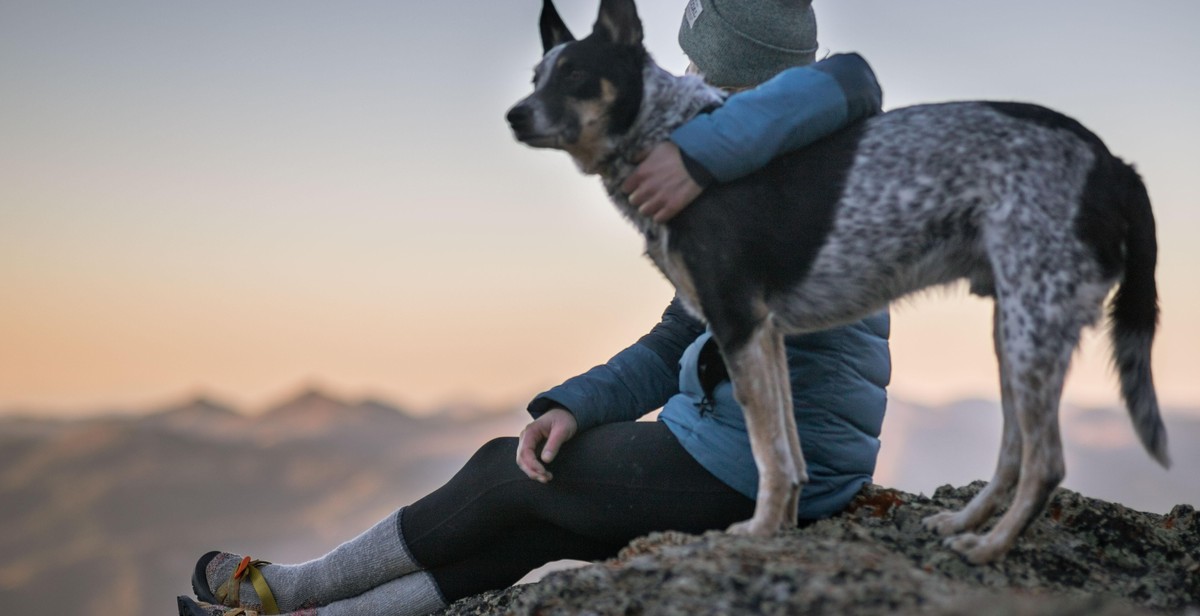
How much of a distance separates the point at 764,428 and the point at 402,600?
1624mm

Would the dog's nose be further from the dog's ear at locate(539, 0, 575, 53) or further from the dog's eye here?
the dog's ear at locate(539, 0, 575, 53)

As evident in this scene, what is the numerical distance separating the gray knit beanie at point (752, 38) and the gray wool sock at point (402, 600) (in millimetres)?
2139

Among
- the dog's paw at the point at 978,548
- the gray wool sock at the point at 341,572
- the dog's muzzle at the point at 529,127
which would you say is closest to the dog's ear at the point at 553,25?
the dog's muzzle at the point at 529,127

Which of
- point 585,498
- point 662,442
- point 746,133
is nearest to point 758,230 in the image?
point 746,133

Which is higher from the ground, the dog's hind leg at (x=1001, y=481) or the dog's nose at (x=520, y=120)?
the dog's nose at (x=520, y=120)

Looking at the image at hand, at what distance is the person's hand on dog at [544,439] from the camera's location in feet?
10.7

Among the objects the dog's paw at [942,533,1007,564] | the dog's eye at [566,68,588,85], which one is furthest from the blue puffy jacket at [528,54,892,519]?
the dog's paw at [942,533,1007,564]

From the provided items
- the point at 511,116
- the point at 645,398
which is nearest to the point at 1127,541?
the point at 645,398

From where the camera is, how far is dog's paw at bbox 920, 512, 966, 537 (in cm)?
275

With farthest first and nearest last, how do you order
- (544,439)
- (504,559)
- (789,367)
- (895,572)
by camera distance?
(504,559), (544,439), (789,367), (895,572)

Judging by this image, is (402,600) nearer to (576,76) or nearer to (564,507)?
(564,507)

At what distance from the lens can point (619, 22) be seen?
9.59 feet

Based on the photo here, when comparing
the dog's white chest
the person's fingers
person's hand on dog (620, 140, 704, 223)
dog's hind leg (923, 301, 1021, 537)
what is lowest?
dog's hind leg (923, 301, 1021, 537)

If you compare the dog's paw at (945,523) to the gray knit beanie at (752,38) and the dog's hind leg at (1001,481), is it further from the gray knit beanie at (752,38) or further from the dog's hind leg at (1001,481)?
the gray knit beanie at (752,38)
